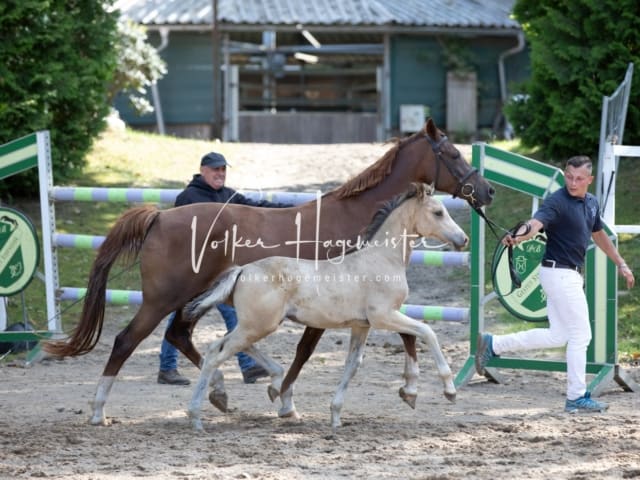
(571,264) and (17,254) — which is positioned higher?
(571,264)

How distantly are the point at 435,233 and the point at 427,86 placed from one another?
19966 millimetres

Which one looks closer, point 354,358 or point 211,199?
point 354,358

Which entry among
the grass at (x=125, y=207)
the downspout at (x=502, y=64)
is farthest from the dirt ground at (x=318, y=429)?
the downspout at (x=502, y=64)

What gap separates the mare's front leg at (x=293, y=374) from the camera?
23.1 feet

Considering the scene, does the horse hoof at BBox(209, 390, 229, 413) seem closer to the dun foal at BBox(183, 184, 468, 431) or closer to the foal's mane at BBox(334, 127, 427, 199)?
the dun foal at BBox(183, 184, 468, 431)

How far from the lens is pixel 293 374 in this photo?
7.11 metres

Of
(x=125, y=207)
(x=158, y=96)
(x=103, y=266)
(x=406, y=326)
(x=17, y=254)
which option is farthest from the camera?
(x=158, y=96)

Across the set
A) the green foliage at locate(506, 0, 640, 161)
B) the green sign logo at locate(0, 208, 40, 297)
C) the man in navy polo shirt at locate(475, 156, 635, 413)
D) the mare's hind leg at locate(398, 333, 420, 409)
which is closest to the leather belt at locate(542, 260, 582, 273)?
the man in navy polo shirt at locate(475, 156, 635, 413)

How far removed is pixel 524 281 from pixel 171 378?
9.78 feet

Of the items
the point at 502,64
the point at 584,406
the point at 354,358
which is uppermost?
the point at 502,64

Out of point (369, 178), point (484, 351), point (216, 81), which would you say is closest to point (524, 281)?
point (484, 351)

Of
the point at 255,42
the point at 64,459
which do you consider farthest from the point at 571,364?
the point at 255,42

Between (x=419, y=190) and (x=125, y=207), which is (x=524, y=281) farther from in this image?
(x=125, y=207)

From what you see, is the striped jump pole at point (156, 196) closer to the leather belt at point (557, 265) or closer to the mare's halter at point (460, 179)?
the mare's halter at point (460, 179)
